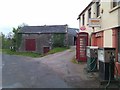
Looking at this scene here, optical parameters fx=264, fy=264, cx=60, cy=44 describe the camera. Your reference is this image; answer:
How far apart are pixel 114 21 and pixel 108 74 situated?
3367 mm

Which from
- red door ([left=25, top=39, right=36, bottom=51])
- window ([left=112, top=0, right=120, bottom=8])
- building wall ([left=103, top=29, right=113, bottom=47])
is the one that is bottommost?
red door ([left=25, top=39, right=36, bottom=51])

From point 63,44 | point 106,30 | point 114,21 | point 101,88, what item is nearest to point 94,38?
point 106,30

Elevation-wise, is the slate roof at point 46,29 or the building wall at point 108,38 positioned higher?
the slate roof at point 46,29

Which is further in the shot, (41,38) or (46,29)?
(46,29)

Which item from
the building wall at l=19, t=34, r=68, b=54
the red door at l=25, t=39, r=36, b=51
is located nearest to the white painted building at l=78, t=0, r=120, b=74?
the building wall at l=19, t=34, r=68, b=54

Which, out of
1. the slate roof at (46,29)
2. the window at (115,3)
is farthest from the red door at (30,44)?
the window at (115,3)

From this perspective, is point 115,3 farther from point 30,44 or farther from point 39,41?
point 30,44

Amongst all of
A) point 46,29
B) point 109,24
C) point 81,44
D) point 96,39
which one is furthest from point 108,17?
point 46,29

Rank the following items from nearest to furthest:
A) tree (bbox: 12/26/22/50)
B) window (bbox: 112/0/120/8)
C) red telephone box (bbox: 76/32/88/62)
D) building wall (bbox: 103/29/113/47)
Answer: window (bbox: 112/0/120/8) → building wall (bbox: 103/29/113/47) → red telephone box (bbox: 76/32/88/62) → tree (bbox: 12/26/22/50)

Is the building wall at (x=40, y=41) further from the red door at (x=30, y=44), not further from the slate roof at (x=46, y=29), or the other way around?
the slate roof at (x=46, y=29)

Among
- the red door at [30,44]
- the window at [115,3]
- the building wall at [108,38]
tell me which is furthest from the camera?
the red door at [30,44]

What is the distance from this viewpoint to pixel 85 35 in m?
22.4

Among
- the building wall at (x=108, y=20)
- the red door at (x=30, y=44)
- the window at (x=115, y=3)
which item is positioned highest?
the window at (x=115, y=3)

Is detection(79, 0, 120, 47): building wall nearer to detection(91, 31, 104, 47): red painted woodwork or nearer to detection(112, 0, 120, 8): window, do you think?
detection(112, 0, 120, 8): window
